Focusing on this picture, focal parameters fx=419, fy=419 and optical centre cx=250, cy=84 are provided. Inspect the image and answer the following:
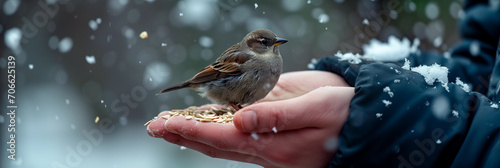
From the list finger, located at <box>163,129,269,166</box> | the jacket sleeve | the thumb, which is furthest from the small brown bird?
the jacket sleeve

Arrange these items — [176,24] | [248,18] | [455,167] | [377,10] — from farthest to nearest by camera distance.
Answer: [377,10] < [176,24] < [248,18] < [455,167]

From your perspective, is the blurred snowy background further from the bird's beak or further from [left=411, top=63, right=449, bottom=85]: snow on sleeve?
[left=411, top=63, right=449, bottom=85]: snow on sleeve

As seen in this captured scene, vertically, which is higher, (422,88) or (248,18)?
(248,18)

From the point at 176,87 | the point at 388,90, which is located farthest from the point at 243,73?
the point at 388,90

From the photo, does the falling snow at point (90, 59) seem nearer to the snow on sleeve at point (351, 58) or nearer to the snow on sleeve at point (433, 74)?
the snow on sleeve at point (351, 58)

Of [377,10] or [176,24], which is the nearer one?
[176,24]

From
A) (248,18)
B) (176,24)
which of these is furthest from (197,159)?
(248,18)

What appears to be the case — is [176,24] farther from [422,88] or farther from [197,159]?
[422,88]
